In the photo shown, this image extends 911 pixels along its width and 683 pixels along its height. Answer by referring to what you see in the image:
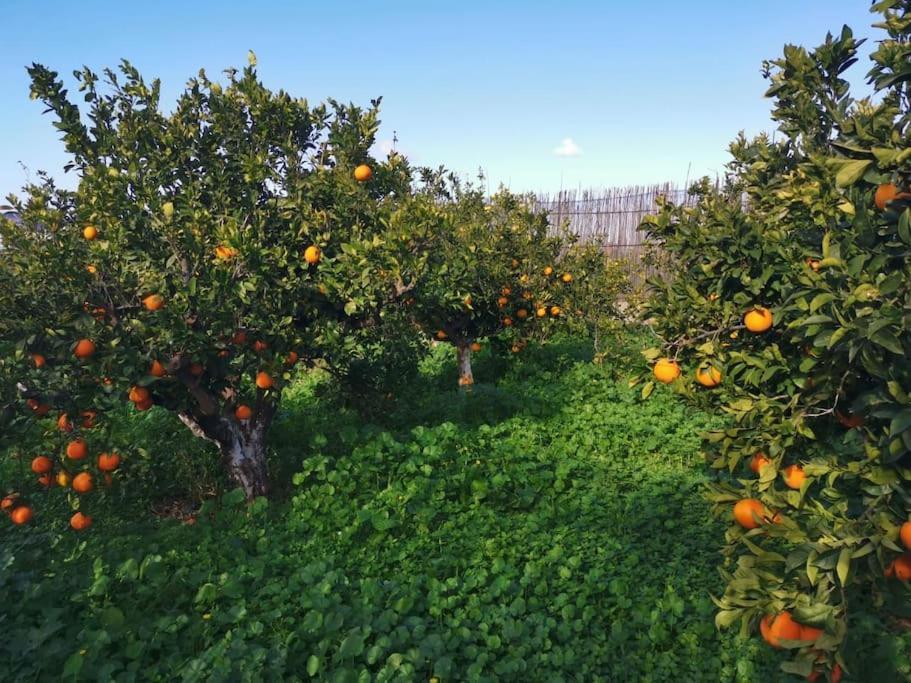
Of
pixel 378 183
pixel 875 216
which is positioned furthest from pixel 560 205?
pixel 875 216

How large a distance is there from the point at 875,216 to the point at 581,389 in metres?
5.16

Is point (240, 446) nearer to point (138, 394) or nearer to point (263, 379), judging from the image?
point (263, 379)

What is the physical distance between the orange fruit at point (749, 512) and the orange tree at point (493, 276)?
3.88m

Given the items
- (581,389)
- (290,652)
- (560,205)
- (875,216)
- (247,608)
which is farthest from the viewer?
(560,205)

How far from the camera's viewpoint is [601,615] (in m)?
3.26

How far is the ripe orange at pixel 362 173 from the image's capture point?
15.5 ft

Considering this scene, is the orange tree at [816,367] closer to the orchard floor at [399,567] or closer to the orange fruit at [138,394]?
the orchard floor at [399,567]

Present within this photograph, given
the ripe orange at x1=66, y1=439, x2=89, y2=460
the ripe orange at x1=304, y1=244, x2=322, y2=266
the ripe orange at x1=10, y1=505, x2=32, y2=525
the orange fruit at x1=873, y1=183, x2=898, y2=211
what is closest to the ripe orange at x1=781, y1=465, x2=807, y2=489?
the orange fruit at x1=873, y1=183, x2=898, y2=211

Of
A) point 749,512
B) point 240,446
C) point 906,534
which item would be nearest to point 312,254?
point 240,446

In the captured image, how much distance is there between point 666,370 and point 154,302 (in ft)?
9.52

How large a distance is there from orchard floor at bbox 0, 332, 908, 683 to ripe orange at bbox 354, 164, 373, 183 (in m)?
2.03

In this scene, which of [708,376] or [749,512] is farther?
[708,376]

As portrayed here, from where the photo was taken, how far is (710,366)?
8.87 feet

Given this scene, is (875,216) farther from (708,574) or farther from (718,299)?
(708,574)
